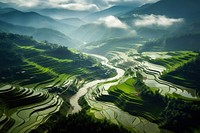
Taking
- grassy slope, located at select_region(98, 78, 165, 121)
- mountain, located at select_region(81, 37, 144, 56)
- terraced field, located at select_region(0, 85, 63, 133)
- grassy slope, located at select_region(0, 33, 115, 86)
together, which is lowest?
terraced field, located at select_region(0, 85, 63, 133)

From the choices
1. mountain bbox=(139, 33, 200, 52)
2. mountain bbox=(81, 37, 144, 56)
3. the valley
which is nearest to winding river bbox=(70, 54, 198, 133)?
the valley

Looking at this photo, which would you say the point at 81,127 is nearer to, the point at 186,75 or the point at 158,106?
the point at 158,106

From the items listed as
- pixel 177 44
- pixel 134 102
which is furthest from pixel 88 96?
pixel 177 44

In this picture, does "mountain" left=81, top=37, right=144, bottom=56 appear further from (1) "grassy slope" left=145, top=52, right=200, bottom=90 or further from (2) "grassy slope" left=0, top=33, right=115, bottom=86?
(1) "grassy slope" left=145, top=52, right=200, bottom=90

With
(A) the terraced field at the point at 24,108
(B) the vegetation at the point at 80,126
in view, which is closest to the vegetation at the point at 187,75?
(A) the terraced field at the point at 24,108

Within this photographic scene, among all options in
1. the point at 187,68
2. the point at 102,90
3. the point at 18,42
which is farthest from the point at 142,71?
the point at 18,42

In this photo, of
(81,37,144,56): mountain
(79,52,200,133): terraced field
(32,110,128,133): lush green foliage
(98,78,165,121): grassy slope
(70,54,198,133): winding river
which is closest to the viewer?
(32,110,128,133): lush green foliage

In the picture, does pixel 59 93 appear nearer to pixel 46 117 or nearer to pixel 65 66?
pixel 46 117

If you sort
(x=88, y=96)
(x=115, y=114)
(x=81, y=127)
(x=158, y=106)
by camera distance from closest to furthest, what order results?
(x=81, y=127) → (x=115, y=114) → (x=158, y=106) → (x=88, y=96)
